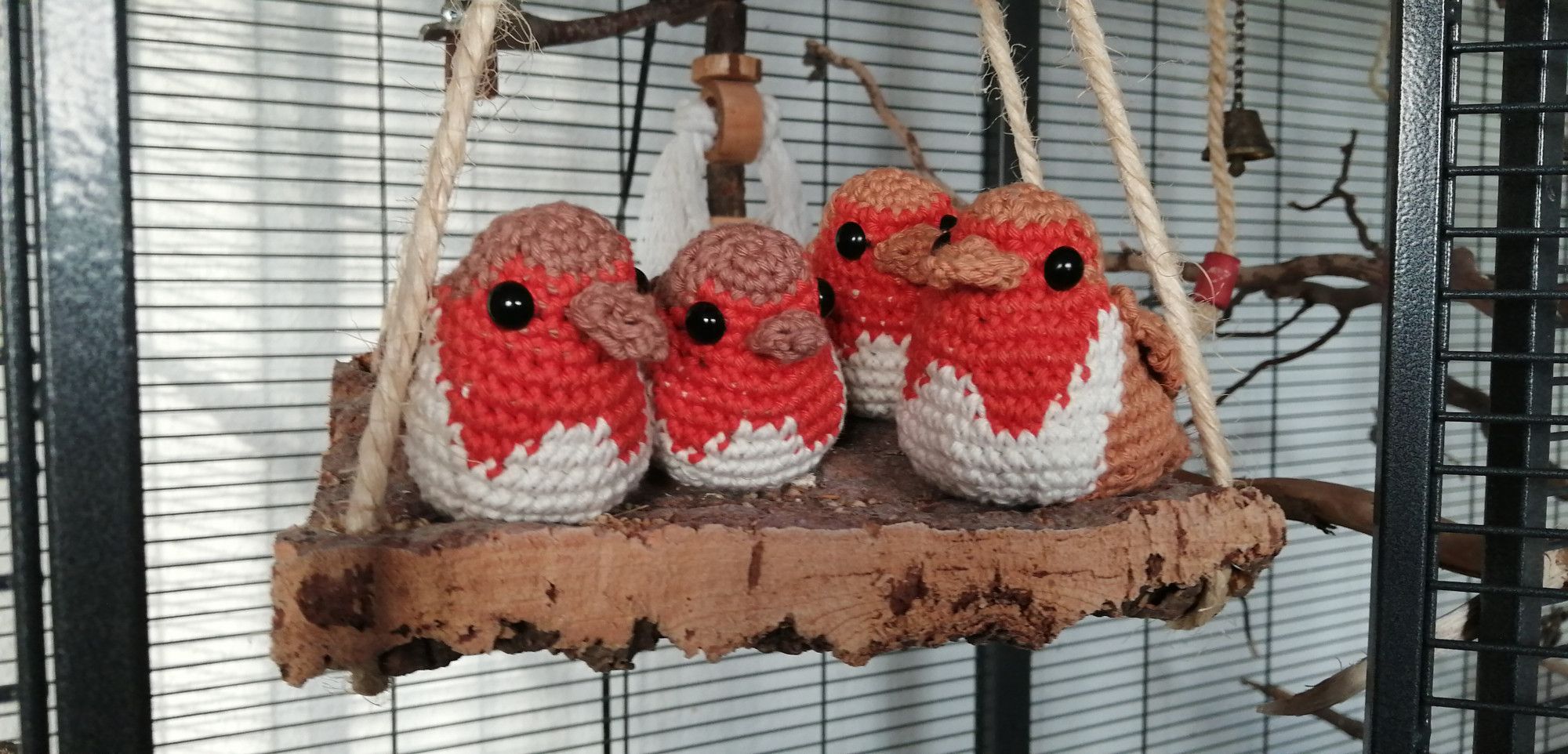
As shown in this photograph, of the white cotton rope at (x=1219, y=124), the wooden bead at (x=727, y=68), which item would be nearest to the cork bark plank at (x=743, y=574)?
the white cotton rope at (x=1219, y=124)

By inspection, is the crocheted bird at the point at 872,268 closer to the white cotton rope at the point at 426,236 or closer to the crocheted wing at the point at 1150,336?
the crocheted wing at the point at 1150,336

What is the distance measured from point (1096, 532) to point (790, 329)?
17 cm

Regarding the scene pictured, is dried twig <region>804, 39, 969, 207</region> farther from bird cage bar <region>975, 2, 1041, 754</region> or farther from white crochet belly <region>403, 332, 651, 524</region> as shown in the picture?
white crochet belly <region>403, 332, 651, 524</region>

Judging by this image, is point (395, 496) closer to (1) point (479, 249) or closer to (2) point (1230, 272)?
(1) point (479, 249)

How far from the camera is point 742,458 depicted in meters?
0.52

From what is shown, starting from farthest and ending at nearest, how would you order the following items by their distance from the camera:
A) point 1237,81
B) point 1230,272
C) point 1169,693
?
1. point 1169,693
2. point 1237,81
3. point 1230,272

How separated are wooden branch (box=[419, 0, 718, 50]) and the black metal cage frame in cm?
38

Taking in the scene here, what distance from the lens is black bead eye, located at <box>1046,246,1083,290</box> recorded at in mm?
489

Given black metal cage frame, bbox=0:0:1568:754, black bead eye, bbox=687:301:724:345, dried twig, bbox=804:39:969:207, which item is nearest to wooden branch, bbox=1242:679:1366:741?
black metal cage frame, bbox=0:0:1568:754

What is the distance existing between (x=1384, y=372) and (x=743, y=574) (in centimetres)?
31

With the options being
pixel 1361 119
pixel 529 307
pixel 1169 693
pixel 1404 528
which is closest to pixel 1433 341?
pixel 1404 528

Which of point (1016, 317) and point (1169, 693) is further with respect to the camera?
point (1169, 693)

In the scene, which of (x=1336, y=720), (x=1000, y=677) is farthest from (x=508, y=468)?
(x=1336, y=720)

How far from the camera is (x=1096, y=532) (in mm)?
484
